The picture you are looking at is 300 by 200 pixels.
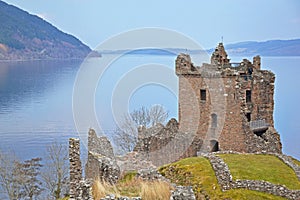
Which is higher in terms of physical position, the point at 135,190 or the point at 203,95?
the point at 203,95

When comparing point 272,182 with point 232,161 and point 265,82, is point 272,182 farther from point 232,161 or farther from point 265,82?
point 265,82

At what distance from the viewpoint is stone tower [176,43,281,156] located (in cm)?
2830

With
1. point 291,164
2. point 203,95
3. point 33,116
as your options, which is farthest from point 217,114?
point 33,116

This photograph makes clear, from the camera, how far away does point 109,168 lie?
1616cm

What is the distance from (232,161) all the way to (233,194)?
3.43 metres

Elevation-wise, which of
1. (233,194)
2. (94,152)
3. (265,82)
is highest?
(265,82)

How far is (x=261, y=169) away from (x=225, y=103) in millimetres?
11076

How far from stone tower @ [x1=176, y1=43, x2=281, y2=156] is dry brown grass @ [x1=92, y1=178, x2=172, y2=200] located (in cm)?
1421

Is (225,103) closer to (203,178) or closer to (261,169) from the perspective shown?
(261,169)

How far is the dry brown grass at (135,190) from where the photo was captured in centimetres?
1320

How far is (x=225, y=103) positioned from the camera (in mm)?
29000

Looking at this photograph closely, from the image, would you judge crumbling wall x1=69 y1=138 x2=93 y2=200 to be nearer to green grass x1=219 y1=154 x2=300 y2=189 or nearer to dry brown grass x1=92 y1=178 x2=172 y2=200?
dry brown grass x1=92 y1=178 x2=172 y2=200

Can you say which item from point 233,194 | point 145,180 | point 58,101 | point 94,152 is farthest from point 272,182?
point 58,101

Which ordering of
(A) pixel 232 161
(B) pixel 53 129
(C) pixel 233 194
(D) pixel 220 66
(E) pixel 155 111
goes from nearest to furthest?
(C) pixel 233 194
(A) pixel 232 161
(D) pixel 220 66
(E) pixel 155 111
(B) pixel 53 129
